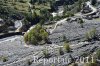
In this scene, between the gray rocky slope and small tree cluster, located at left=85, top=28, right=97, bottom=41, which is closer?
the gray rocky slope

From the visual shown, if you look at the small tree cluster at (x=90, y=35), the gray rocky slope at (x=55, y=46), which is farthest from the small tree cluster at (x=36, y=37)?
the small tree cluster at (x=90, y=35)

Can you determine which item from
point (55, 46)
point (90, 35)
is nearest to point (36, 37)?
point (55, 46)

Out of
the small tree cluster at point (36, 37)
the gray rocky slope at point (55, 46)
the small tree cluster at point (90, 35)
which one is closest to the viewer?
the gray rocky slope at point (55, 46)

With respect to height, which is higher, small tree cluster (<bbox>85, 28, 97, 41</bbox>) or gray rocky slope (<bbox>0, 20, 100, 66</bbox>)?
small tree cluster (<bbox>85, 28, 97, 41</bbox>)

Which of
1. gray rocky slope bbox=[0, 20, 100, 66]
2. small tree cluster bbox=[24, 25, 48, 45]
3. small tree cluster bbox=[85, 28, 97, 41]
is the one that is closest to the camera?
gray rocky slope bbox=[0, 20, 100, 66]

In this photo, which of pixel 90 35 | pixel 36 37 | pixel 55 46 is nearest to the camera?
pixel 55 46

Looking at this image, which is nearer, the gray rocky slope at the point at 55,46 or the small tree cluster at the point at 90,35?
the gray rocky slope at the point at 55,46

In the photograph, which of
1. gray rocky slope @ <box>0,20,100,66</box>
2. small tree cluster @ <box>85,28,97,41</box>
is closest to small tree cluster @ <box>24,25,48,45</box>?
gray rocky slope @ <box>0,20,100,66</box>

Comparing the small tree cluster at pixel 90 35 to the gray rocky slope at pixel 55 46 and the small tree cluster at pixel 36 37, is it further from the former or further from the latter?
the small tree cluster at pixel 36 37

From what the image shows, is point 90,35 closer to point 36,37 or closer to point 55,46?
point 55,46

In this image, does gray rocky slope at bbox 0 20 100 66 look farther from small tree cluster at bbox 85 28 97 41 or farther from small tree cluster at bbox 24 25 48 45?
small tree cluster at bbox 24 25 48 45

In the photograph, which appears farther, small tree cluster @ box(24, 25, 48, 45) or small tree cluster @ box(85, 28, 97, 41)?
small tree cluster @ box(24, 25, 48, 45)

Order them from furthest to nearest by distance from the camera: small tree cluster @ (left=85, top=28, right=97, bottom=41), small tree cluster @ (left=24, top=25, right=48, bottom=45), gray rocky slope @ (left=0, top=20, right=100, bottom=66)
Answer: small tree cluster @ (left=24, top=25, right=48, bottom=45)
small tree cluster @ (left=85, top=28, right=97, bottom=41)
gray rocky slope @ (left=0, top=20, right=100, bottom=66)
